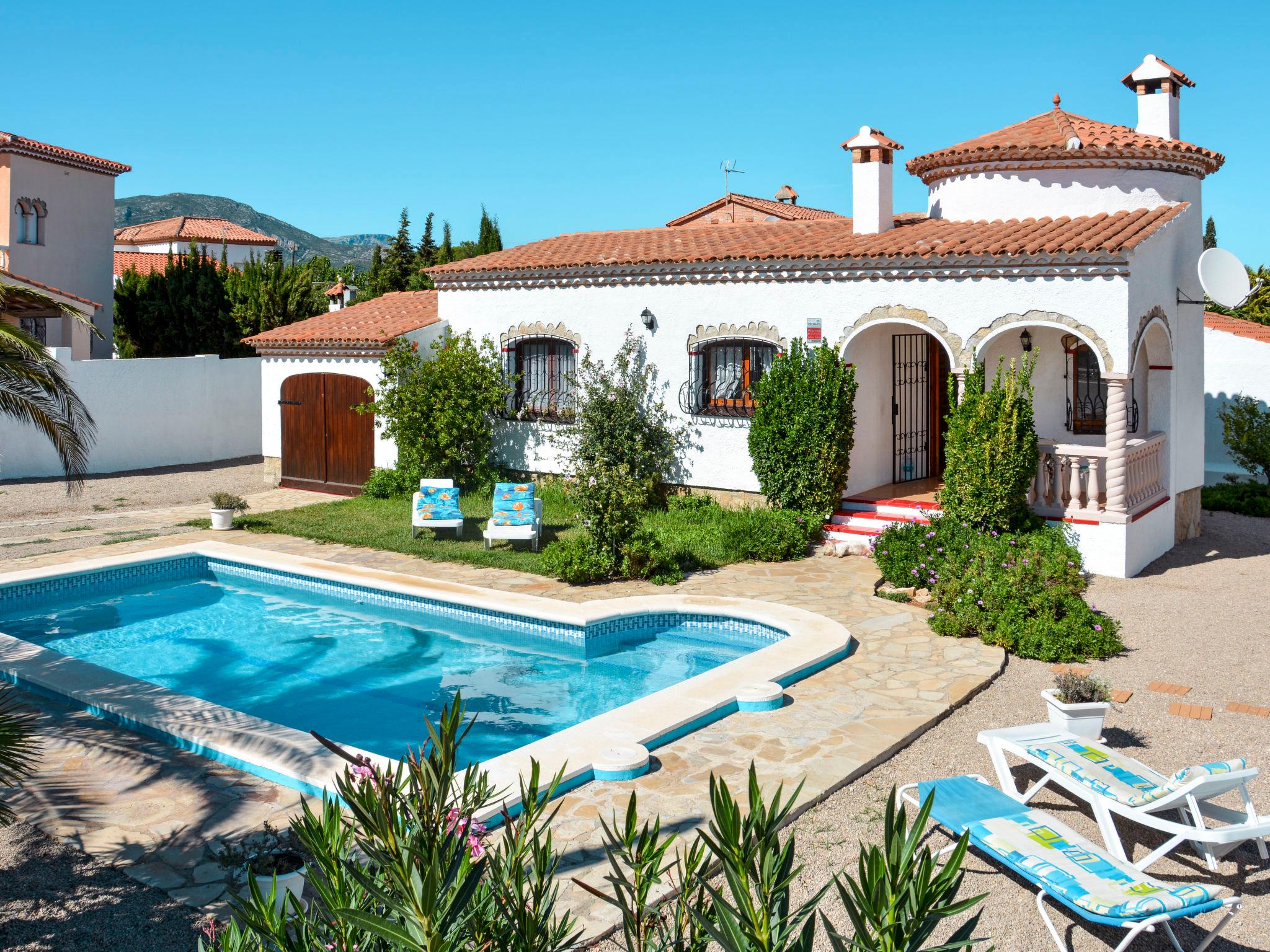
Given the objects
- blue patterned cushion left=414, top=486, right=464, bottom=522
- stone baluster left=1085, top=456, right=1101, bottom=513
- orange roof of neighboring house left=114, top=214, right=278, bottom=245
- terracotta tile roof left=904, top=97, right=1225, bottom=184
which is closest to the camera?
stone baluster left=1085, top=456, right=1101, bottom=513

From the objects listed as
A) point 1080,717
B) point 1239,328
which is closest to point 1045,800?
point 1080,717

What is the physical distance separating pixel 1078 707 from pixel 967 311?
8802 millimetres

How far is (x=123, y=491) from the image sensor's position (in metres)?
23.6

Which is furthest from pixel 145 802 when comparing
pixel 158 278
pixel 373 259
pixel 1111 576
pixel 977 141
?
pixel 373 259

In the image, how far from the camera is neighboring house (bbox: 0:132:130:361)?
113 feet

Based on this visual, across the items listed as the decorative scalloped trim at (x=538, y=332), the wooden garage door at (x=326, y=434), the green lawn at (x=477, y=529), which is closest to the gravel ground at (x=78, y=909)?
the green lawn at (x=477, y=529)

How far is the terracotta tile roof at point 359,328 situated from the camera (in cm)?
2192

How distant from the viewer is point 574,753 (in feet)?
28.2

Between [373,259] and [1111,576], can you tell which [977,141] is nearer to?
[1111,576]

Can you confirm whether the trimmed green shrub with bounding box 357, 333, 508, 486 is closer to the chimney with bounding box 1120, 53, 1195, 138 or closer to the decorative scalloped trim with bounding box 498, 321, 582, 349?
the decorative scalloped trim with bounding box 498, 321, 582, 349

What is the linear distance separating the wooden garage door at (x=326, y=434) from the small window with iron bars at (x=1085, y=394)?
43.3 feet

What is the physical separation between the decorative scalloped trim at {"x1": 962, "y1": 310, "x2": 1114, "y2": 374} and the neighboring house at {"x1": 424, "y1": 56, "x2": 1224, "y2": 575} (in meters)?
0.03

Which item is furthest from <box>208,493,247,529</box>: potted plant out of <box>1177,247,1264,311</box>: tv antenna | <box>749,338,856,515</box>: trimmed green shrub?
<box>1177,247,1264,311</box>: tv antenna

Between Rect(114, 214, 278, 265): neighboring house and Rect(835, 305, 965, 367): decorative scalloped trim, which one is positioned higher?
Rect(114, 214, 278, 265): neighboring house
